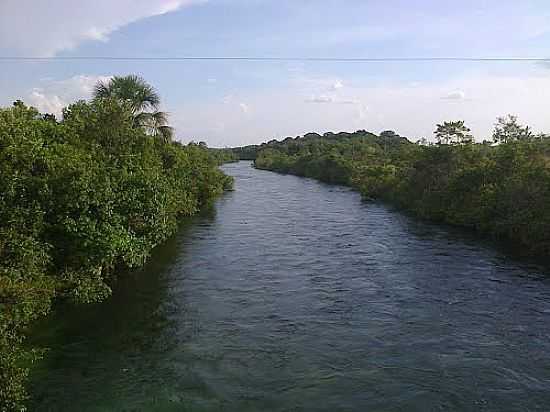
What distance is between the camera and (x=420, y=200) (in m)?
44.0

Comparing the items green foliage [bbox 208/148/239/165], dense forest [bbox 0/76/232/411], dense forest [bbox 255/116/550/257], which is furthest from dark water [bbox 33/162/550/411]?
green foliage [bbox 208/148/239/165]

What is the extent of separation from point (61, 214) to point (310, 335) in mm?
8870

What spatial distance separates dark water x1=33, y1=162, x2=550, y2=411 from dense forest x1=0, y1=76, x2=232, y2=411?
5.33 feet

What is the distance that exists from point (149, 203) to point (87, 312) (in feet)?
15.9

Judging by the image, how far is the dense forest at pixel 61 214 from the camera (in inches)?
525

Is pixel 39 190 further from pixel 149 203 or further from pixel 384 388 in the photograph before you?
pixel 384 388

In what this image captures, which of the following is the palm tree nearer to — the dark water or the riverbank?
the dark water

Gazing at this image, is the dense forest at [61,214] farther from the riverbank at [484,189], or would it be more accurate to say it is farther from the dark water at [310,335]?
the riverbank at [484,189]

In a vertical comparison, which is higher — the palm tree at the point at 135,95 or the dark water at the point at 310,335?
the palm tree at the point at 135,95

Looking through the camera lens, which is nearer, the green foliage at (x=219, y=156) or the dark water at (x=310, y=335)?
the dark water at (x=310, y=335)

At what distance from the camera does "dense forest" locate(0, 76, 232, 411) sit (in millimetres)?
13336

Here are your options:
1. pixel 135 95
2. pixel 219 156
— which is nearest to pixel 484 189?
pixel 135 95

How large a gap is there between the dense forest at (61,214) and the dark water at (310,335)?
5.33ft

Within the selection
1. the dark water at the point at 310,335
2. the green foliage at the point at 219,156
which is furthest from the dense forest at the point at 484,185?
the green foliage at the point at 219,156
